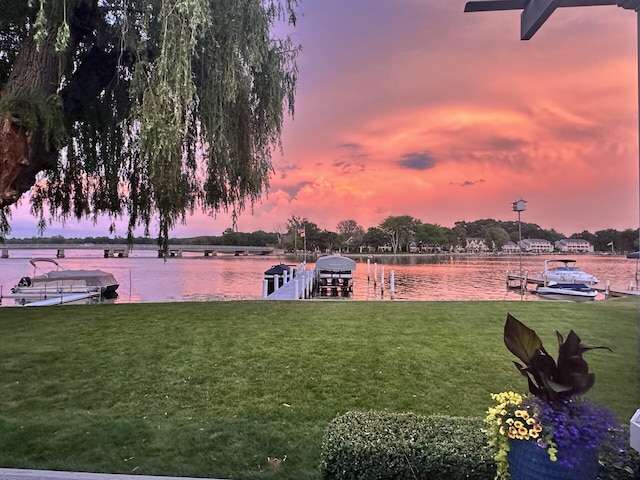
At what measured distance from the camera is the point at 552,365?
2.07m

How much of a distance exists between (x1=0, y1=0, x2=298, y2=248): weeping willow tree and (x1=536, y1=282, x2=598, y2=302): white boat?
18.1m

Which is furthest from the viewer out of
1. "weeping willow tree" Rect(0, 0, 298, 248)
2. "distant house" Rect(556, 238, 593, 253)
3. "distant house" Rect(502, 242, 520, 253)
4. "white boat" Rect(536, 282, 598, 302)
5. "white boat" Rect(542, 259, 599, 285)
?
"distant house" Rect(502, 242, 520, 253)

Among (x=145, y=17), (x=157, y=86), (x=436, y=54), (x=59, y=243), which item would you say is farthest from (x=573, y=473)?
(x=59, y=243)

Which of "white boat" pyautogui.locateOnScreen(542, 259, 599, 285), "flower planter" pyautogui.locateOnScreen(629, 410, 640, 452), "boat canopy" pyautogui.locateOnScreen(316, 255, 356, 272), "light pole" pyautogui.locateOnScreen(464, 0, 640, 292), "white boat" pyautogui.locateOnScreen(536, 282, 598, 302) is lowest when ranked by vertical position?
"white boat" pyautogui.locateOnScreen(536, 282, 598, 302)

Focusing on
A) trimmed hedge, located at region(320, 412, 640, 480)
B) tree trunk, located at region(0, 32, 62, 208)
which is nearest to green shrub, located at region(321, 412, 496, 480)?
trimmed hedge, located at region(320, 412, 640, 480)

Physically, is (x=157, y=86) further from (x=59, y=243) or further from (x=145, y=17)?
(x=59, y=243)

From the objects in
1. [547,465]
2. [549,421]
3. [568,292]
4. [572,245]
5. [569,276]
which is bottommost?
[568,292]

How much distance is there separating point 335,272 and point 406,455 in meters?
25.7

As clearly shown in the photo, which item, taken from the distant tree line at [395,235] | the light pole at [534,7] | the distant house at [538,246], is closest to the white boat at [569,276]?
the light pole at [534,7]

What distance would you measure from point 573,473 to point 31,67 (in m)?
8.05

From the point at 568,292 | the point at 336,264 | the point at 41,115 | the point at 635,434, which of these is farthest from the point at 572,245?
the point at 635,434

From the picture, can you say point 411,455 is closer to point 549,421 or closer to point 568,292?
point 549,421

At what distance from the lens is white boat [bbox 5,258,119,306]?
56.0ft

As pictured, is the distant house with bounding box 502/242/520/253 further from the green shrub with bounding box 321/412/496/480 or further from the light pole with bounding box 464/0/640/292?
the green shrub with bounding box 321/412/496/480
